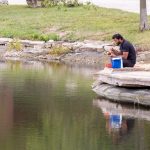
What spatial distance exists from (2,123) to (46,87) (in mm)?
7227

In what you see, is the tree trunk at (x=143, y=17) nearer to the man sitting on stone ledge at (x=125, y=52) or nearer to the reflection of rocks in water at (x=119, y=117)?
the man sitting on stone ledge at (x=125, y=52)

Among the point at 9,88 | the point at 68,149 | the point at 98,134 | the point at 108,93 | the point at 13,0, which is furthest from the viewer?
the point at 13,0

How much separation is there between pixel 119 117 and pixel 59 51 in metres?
17.9

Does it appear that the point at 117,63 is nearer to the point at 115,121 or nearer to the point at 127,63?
the point at 127,63

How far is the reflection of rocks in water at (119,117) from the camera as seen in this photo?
18719mm

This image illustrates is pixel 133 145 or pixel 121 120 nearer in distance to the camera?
pixel 133 145

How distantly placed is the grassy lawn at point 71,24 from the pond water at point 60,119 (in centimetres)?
1102

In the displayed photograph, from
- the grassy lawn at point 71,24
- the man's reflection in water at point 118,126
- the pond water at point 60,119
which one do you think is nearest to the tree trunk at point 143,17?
the grassy lawn at point 71,24

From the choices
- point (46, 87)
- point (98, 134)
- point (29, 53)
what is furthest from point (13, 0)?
point (98, 134)

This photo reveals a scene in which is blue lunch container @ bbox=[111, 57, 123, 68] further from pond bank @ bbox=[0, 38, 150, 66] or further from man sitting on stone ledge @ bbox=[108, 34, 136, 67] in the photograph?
pond bank @ bbox=[0, 38, 150, 66]

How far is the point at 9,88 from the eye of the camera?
26484 millimetres

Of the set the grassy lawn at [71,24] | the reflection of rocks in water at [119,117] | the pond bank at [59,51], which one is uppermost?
the grassy lawn at [71,24]

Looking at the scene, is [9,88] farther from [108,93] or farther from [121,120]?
[121,120]

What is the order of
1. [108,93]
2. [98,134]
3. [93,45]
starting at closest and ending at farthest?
[98,134] → [108,93] → [93,45]
